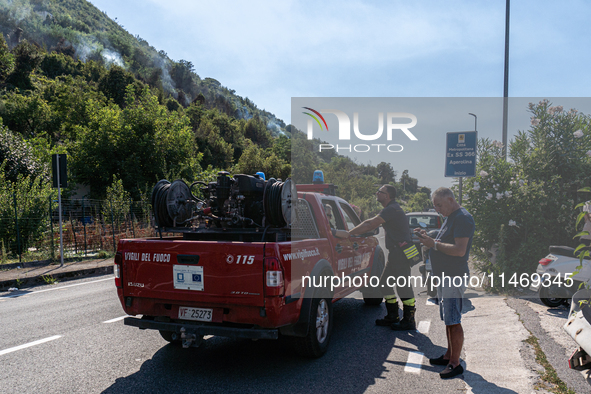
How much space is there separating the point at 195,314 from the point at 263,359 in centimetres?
107

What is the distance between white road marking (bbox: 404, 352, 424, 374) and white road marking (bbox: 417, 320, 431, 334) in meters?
1.00

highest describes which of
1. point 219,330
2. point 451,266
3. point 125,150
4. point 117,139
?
point 117,139

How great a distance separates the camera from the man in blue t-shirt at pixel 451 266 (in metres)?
4.35

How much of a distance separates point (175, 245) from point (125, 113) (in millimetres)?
28101

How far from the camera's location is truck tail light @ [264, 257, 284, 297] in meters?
4.02

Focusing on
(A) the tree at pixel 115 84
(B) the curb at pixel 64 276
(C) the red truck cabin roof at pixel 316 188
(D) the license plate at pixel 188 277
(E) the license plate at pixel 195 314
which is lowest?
(B) the curb at pixel 64 276

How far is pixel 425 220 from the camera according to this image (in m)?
13.4

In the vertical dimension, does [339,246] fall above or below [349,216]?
below

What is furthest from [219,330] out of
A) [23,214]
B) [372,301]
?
[23,214]

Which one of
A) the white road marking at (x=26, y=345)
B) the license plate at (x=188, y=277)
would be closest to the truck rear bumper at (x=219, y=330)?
the license plate at (x=188, y=277)

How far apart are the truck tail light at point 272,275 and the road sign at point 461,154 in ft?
22.6

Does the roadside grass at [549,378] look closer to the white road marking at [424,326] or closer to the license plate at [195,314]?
the white road marking at [424,326]

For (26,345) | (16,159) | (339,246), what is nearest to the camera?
(26,345)

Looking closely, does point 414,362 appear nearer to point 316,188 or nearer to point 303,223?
point 303,223
